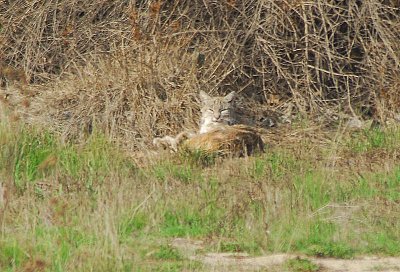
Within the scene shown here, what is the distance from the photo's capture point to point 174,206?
7.79 m

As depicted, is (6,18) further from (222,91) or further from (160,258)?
(160,258)

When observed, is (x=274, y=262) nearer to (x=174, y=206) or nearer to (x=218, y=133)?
(x=174, y=206)

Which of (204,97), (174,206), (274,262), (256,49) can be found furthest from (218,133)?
(274,262)

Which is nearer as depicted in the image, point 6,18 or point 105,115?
point 105,115

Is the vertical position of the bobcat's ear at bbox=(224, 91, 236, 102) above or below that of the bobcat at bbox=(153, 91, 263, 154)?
above

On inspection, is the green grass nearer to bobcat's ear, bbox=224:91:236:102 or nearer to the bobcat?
the bobcat

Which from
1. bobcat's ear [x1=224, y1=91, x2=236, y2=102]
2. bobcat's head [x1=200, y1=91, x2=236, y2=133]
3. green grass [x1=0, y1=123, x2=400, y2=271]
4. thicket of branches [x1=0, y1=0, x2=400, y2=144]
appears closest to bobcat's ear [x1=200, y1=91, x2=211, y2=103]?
bobcat's head [x1=200, y1=91, x2=236, y2=133]

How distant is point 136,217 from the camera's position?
748 cm

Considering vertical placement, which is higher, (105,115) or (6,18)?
(6,18)

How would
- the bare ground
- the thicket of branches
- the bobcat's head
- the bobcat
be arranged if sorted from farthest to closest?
1. the thicket of branches
2. the bobcat's head
3. the bobcat
4. the bare ground

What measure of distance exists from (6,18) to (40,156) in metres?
4.38

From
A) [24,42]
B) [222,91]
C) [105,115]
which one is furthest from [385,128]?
[24,42]

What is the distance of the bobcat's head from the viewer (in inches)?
426

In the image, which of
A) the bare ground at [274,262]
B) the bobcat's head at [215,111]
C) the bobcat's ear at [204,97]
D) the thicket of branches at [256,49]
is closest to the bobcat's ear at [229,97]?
the bobcat's head at [215,111]
